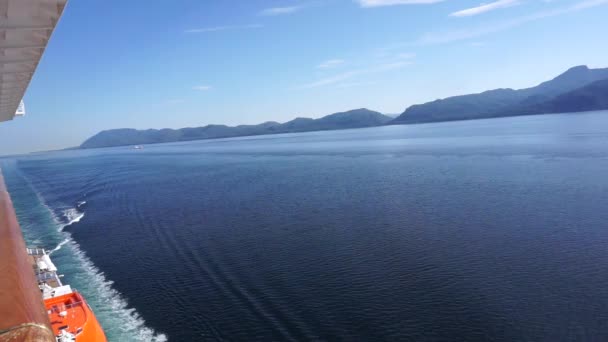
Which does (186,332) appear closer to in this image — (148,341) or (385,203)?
(148,341)

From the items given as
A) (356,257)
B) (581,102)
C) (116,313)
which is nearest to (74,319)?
(116,313)

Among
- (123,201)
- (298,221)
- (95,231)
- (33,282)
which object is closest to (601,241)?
(298,221)

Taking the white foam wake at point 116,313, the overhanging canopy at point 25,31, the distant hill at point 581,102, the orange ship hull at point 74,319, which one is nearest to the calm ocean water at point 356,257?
the white foam wake at point 116,313

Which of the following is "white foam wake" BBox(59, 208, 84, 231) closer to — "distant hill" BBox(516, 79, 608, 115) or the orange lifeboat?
the orange lifeboat

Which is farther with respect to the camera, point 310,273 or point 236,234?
point 236,234

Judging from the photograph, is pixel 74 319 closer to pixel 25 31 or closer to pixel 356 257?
pixel 25 31
